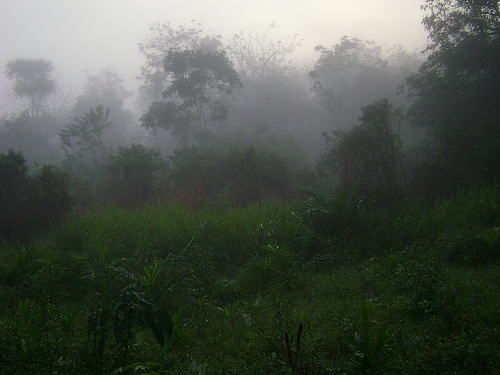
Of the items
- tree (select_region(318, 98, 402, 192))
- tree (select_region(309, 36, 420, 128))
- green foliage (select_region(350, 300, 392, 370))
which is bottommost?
green foliage (select_region(350, 300, 392, 370))

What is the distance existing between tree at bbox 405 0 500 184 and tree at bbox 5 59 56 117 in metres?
35.7

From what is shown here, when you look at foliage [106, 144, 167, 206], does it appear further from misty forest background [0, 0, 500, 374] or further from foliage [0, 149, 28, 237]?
foliage [0, 149, 28, 237]

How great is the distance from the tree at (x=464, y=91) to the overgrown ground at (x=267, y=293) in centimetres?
389

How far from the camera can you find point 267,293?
157 inches

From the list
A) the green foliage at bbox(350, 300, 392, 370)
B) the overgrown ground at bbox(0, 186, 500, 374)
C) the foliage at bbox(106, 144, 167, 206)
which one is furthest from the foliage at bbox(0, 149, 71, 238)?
the green foliage at bbox(350, 300, 392, 370)

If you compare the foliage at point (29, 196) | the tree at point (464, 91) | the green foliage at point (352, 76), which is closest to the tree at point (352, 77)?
the green foliage at point (352, 76)

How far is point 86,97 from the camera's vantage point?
37.8 m

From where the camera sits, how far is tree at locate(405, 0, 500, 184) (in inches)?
387

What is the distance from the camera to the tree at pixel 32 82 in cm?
3384

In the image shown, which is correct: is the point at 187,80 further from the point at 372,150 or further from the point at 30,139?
the point at 30,139

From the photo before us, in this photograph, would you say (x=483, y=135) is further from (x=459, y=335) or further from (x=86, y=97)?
(x=86, y=97)

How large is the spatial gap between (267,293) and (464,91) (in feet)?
46.0

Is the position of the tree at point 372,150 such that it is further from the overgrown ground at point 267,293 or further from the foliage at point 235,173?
the overgrown ground at point 267,293

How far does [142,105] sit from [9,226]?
36.9 meters
